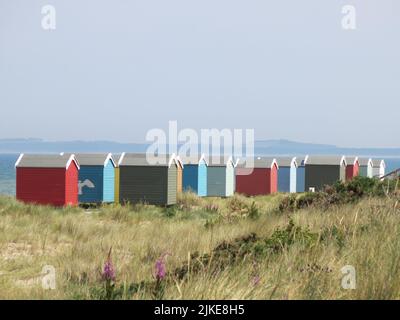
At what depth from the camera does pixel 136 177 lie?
31.5m

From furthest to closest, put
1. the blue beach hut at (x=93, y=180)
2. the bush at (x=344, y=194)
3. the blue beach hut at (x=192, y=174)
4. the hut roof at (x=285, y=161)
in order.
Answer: the hut roof at (x=285, y=161) < the blue beach hut at (x=192, y=174) < the blue beach hut at (x=93, y=180) < the bush at (x=344, y=194)

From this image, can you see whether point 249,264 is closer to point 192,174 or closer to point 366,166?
point 192,174

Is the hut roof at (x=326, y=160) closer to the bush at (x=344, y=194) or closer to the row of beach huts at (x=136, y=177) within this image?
the row of beach huts at (x=136, y=177)

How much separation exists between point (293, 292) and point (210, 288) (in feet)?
2.06

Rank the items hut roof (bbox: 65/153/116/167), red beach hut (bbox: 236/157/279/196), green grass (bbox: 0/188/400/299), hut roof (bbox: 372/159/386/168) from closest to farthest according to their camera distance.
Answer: green grass (bbox: 0/188/400/299)
hut roof (bbox: 65/153/116/167)
red beach hut (bbox: 236/157/279/196)
hut roof (bbox: 372/159/386/168)

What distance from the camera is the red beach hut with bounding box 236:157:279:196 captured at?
4194cm

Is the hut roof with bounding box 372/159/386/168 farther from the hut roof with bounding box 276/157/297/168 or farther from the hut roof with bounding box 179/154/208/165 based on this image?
the hut roof with bounding box 179/154/208/165

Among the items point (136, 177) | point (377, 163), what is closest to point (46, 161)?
point (136, 177)

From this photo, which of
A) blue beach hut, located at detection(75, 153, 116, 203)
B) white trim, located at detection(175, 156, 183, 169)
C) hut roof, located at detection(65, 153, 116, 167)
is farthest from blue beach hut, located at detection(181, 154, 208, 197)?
blue beach hut, located at detection(75, 153, 116, 203)

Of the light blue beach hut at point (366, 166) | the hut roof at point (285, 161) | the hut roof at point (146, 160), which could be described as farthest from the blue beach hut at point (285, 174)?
the hut roof at point (146, 160)

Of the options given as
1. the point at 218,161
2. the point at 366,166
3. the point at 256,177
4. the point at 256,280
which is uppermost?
the point at 256,280

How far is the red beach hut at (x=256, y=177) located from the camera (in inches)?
1651

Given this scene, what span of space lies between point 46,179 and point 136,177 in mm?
5123

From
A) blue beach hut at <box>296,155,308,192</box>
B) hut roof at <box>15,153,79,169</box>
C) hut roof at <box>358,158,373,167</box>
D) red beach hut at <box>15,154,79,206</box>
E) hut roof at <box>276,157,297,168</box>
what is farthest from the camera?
hut roof at <box>358,158,373,167</box>
